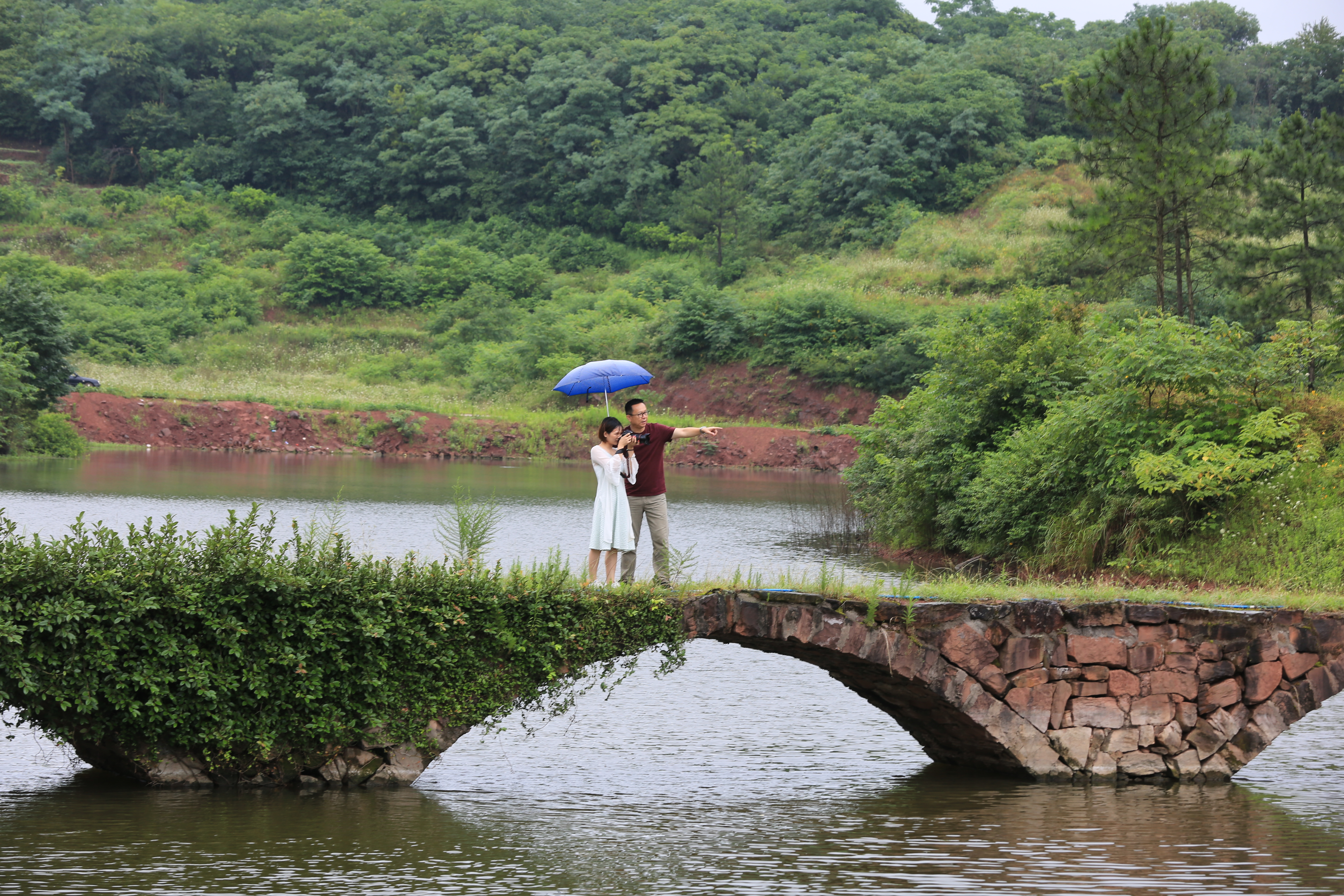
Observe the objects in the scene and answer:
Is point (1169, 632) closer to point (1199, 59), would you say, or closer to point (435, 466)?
point (1199, 59)

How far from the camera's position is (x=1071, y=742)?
468 inches

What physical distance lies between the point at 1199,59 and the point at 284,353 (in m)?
48.2

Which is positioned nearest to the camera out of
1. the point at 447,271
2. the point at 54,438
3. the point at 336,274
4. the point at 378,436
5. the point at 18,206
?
the point at 54,438

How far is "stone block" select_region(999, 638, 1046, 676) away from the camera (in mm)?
11664

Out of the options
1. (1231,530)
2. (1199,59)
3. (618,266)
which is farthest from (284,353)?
(1231,530)

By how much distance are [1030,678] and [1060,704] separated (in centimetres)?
41

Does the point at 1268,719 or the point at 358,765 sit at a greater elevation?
the point at 1268,719

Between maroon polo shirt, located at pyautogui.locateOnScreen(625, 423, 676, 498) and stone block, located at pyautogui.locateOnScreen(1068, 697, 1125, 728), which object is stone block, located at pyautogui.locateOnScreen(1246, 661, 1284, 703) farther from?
maroon polo shirt, located at pyautogui.locateOnScreen(625, 423, 676, 498)

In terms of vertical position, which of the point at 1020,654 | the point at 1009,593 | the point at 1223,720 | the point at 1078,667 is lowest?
the point at 1223,720

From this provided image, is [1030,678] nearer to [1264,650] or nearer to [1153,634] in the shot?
[1153,634]

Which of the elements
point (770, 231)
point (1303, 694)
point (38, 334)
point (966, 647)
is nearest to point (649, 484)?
point (966, 647)

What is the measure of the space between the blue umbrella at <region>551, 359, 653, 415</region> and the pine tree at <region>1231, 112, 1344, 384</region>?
25834 millimetres

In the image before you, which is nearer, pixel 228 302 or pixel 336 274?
pixel 228 302

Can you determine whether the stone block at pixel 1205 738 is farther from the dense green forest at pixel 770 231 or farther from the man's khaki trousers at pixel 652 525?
the dense green forest at pixel 770 231
